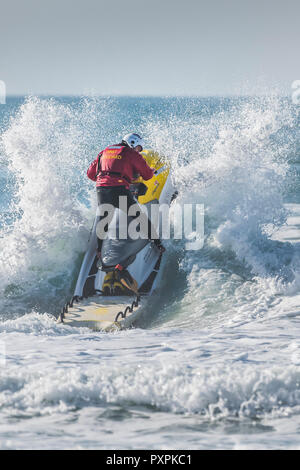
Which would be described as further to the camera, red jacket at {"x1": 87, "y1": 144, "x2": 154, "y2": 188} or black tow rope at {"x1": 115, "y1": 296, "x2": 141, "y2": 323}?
red jacket at {"x1": 87, "y1": 144, "x2": 154, "y2": 188}

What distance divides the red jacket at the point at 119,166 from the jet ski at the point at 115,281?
406 mm

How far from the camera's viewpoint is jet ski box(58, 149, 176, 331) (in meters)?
5.71

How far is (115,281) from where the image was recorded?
626 centimetres

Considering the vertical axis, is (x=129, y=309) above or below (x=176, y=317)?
above

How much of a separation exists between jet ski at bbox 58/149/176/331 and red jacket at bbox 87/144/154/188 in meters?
0.41

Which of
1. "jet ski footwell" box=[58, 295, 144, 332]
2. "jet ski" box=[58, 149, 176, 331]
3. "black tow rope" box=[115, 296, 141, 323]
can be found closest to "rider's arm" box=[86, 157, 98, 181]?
"jet ski" box=[58, 149, 176, 331]

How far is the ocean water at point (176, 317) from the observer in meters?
3.21

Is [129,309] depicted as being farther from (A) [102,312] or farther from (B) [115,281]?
(B) [115,281]

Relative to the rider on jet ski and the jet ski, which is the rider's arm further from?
the jet ski

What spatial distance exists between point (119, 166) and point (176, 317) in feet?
6.49
